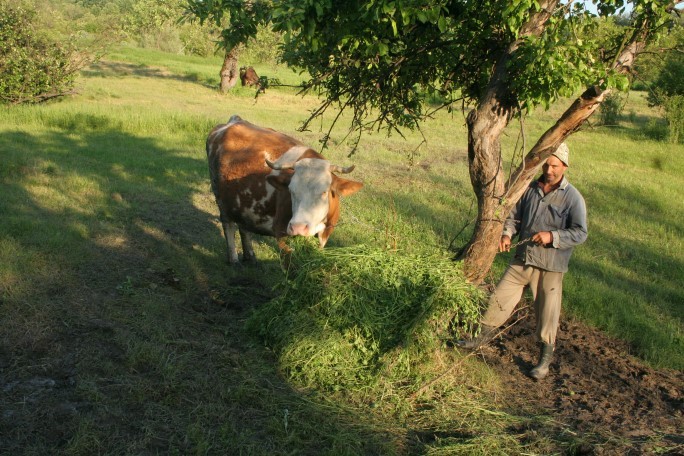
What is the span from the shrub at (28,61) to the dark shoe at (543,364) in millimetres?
17288

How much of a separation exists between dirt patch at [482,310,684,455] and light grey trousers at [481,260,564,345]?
1.20ft

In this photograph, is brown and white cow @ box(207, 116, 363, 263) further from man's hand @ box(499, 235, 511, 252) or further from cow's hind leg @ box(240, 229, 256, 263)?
man's hand @ box(499, 235, 511, 252)

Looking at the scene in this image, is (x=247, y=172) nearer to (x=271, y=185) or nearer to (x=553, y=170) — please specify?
(x=271, y=185)

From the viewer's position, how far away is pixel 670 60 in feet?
77.2

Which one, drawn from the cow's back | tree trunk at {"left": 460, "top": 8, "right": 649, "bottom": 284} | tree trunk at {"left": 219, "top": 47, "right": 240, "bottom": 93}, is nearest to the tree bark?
tree trunk at {"left": 460, "top": 8, "right": 649, "bottom": 284}

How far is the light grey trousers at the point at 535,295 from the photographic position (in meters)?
5.69

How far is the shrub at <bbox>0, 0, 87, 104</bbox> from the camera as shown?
18109 mm

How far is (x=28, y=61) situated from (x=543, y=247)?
58.5 feet

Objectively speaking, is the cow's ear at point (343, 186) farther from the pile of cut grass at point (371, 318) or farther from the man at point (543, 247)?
the man at point (543, 247)

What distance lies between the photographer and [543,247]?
5.58 m

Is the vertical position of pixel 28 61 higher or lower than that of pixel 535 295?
higher

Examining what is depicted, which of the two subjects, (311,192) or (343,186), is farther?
(343,186)

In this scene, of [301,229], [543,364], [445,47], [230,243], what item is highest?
[445,47]

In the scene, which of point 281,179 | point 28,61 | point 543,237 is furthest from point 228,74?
point 543,237
